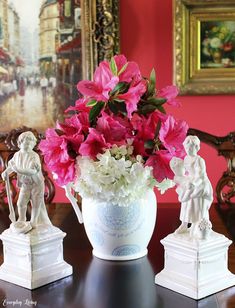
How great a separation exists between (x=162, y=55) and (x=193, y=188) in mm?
1744

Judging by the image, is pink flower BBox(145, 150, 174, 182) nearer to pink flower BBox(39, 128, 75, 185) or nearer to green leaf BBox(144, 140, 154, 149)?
green leaf BBox(144, 140, 154, 149)

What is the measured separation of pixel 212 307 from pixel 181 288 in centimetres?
8

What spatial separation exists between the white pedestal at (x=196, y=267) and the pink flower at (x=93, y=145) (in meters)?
0.25

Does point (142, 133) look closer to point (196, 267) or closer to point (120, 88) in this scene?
point (120, 88)

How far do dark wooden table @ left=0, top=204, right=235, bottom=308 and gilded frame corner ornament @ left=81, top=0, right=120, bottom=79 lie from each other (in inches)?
59.8

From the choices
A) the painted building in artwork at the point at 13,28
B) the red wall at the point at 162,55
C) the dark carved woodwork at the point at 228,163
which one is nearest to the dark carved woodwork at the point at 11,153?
the dark carved woodwork at the point at 228,163

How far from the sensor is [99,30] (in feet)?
8.10

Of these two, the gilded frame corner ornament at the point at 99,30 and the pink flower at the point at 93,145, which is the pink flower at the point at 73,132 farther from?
the gilded frame corner ornament at the point at 99,30

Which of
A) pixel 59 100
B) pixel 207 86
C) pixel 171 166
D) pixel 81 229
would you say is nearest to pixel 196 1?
pixel 207 86

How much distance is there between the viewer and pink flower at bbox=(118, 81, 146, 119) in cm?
99

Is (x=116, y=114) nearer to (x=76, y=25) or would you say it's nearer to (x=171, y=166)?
(x=171, y=166)

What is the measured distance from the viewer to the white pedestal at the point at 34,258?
0.92 metres

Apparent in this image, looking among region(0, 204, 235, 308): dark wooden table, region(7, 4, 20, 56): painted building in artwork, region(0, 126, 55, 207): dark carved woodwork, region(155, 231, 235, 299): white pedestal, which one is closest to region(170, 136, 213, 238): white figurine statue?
region(155, 231, 235, 299): white pedestal

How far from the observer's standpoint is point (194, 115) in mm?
2559
